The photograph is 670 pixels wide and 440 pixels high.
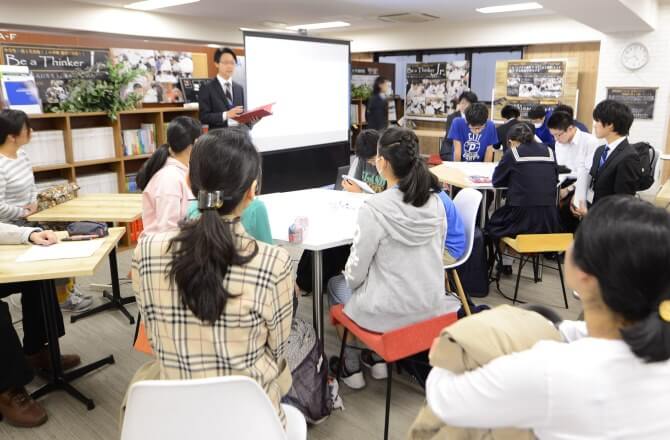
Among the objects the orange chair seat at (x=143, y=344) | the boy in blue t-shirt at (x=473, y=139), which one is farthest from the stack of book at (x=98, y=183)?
the boy in blue t-shirt at (x=473, y=139)

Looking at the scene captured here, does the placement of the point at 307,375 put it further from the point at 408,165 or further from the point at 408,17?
the point at 408,17

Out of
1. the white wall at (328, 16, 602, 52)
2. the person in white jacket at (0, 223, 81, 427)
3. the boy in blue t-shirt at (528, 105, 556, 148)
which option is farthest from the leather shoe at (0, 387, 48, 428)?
the white wall at (328, 16, 602, 52)

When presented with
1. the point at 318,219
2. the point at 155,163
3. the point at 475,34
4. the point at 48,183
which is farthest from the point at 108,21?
the point at 318,219

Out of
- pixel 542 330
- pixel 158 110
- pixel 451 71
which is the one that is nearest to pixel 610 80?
pixel 451 71

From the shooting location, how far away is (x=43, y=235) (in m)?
2.29

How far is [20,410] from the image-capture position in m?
2.24

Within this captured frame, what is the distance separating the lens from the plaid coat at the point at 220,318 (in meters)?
1.23

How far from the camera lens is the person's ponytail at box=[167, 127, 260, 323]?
119 cm

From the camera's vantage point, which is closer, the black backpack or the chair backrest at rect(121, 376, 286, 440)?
the chair backrest at rect(121, 376, 286, 440)

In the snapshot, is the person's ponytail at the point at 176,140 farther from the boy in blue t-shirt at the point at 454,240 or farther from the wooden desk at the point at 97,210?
the boy in blue t-shirt at the point at 454,240

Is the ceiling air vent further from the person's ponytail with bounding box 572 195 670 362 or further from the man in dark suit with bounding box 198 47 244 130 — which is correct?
the person's ponytail with bounding box 572 195 670 362

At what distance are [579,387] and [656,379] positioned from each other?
14cm

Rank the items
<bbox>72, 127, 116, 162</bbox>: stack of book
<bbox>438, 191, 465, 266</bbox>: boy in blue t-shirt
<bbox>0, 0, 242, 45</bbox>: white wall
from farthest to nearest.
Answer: <bbox>0, 0, 242, 45</bbox>: white wall → <bbox>72, 127, 116, 162</bbox>: stack of book → <bbox>438, 191, 465, 266</bbox>: boy in blue t-shirt

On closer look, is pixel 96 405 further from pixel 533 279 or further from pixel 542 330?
pixel 533 279
